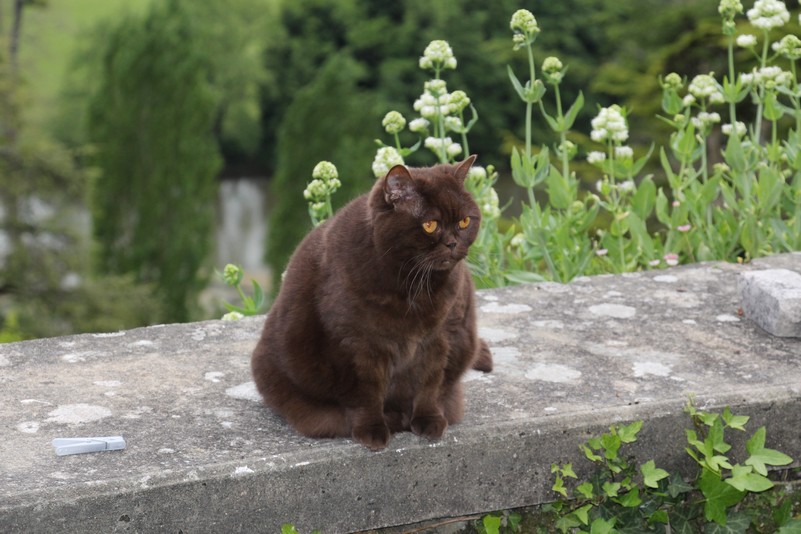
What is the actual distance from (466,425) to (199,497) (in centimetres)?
73

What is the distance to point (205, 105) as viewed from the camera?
3300cm

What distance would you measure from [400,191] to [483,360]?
0.86 metres

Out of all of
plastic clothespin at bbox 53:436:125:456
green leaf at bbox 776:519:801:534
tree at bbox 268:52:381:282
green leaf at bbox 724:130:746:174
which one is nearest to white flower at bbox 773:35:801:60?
green leaf at bbox 724:130:746:174

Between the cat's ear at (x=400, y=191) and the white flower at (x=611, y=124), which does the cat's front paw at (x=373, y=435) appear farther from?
the white flower at (x=611, y=124)

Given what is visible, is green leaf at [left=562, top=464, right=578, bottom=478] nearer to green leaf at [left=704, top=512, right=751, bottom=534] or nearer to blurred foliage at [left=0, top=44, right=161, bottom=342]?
green leaf at [left=704, top=512, right=751, bottom=534]

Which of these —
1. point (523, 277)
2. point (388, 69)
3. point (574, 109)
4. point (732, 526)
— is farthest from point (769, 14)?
point (388, 69)

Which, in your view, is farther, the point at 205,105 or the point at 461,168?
the point at 205,105

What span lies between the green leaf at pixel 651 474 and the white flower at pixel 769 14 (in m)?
2.67

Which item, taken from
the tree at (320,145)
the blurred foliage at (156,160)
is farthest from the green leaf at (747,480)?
the blurred foliage at (156,160)

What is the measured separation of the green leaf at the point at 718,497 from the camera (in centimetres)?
294

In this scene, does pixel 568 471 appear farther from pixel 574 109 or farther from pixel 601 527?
pixel 574 109

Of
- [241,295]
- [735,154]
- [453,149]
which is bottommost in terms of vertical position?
[241,295]

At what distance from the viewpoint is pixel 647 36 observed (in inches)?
619

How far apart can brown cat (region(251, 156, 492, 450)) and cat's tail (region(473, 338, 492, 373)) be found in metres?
0.32
